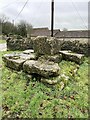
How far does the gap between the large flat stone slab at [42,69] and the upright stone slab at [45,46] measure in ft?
2.77

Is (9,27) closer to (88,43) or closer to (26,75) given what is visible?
(88,43)

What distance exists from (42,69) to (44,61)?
808 mm

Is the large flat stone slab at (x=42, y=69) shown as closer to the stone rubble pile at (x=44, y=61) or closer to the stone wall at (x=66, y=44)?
the stone rubble pile at (x=44, y=61)

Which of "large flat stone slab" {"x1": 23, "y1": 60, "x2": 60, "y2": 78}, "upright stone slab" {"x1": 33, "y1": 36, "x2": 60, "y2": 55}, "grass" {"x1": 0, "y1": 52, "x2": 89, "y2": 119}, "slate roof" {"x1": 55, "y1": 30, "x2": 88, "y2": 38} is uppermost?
"slate roof" {"x1": 55, "y1": 30, "x2": 88, "y2": 38}

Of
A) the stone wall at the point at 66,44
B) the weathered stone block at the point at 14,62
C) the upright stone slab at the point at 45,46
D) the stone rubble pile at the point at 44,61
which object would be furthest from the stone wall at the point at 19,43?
the weathered stone block at the point at 14,62

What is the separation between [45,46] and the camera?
19.5 feet

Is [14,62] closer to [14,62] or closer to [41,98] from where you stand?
[14,62]

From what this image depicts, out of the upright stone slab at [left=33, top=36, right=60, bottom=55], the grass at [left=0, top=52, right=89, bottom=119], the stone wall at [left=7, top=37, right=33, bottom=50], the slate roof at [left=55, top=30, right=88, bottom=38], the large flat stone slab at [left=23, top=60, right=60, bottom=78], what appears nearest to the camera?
the grass at [left=0, top=52, right=89, bottom=119]

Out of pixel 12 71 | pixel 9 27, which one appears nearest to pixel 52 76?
pixel 12 71

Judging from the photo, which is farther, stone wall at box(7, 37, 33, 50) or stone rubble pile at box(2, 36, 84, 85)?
stone wall at box(7, 37, 33, 50)

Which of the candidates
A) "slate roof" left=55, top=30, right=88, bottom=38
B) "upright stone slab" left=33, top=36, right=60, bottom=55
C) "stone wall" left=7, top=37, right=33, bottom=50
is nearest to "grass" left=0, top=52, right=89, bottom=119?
"upright stone slab" left=33, top=36, right=60, bottom=55

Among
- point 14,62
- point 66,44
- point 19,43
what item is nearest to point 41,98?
point 14,62

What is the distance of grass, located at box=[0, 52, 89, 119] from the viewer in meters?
3.54

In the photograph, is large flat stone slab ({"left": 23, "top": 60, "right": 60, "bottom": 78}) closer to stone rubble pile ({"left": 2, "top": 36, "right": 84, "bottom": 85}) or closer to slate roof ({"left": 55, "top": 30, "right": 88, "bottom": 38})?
stone rubble pile ({"left": 2, "top": 36, "right": 84, "bottom": 85})
